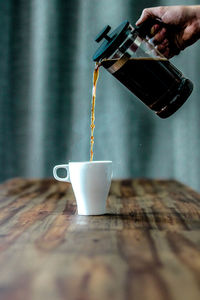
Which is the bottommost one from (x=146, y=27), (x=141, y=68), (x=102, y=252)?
(x=102, y=252)

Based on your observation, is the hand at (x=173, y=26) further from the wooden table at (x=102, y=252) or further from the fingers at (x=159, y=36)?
the wooden table at (x=102, y=252)

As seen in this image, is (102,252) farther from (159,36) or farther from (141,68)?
(159,36)

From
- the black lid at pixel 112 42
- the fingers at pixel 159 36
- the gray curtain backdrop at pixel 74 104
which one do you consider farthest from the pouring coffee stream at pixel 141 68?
the gray curtain backdrop at pixel 74 104

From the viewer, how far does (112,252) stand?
1.82 feet

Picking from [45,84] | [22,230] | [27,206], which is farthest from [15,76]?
[22,230]

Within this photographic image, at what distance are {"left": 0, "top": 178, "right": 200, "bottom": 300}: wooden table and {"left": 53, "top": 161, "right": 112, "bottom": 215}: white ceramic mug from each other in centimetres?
3

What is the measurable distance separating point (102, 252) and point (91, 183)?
0.28 meters

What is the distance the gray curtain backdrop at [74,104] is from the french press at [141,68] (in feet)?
3.58

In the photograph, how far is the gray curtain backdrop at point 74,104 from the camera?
212 centimetres

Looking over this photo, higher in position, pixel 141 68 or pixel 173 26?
pixel 173 26

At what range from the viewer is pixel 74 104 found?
214 cm

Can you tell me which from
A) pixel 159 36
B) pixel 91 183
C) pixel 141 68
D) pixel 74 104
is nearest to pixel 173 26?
pixel 159 36

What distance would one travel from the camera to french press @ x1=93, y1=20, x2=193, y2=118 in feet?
2.97

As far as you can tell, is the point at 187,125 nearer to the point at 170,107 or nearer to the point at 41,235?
the point at 170,107
